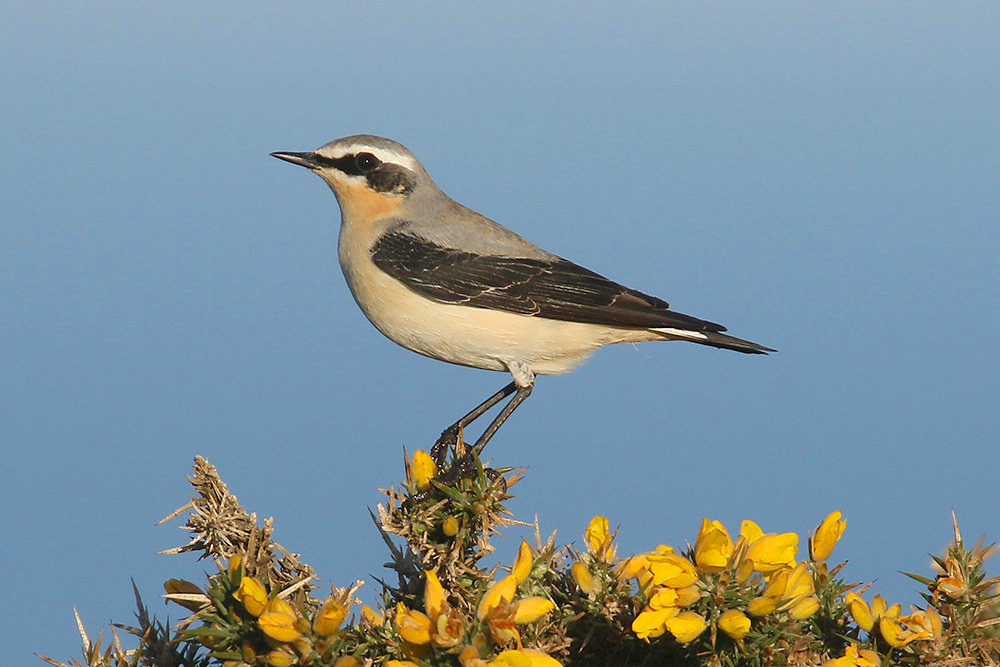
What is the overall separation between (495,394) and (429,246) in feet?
3.79

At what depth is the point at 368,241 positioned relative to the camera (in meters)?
6.84

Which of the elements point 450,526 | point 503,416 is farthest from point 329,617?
point 503,416

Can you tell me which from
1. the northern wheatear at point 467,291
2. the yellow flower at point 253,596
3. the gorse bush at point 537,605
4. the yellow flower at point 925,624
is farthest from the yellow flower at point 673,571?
the northern wheatear at point 467,291

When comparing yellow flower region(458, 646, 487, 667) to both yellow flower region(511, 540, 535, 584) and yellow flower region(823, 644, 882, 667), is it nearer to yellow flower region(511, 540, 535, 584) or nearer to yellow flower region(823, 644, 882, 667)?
yellow flower region(511, 540, 535, 584)

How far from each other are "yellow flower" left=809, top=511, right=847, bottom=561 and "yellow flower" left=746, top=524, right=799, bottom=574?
409 millimetres

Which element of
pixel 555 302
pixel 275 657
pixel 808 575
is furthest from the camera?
pixel 555 302

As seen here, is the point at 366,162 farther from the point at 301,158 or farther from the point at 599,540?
the point at 599,540

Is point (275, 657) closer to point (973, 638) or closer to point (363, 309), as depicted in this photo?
point (973, 638)

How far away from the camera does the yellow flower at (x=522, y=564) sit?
148 inches

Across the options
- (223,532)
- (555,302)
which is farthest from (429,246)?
(223,532)

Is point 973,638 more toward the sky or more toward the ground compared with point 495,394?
more toward the ground

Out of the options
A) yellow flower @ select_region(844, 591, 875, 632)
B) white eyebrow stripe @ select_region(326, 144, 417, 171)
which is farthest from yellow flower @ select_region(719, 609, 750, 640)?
white eyebrow stripe @ select_region(326, 144, 417, 171)

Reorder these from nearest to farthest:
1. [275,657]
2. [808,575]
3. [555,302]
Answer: [275,657] < [808,575] < [555,302]

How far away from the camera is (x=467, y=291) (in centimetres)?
650
